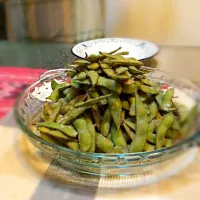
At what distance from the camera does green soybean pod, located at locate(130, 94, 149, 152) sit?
55 cm

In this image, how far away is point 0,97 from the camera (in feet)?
2.73

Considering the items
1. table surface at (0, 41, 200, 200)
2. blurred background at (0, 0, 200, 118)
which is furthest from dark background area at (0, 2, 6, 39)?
table surface at (0, 41, 200, 200)

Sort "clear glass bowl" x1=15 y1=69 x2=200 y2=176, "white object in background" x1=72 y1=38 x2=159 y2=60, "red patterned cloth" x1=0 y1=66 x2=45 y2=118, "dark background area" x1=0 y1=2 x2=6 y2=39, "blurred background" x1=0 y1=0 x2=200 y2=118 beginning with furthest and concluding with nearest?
"dark background area" x1=0 y1=2 x2=6 y2=39 → "blurred background" x1=0 y1=0 x2=200 y2=118 → "white object in background" x1=72 y1=38 x2=159 y2=60 → "red patterned cloth" x1=0 y1=66 x2=45 y2=118 → "clear glass bowl" x1=15 y1=69 x2=200 y2=176

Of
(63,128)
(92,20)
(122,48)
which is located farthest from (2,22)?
(63,128)

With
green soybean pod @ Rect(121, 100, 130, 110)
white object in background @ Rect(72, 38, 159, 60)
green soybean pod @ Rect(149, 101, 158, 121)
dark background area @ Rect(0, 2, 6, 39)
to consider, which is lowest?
dark background area @ Rect(0, 2, 6, 39)

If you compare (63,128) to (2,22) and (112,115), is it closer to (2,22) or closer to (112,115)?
(112,115)

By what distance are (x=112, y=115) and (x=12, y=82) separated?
0.42 m

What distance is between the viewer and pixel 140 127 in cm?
56

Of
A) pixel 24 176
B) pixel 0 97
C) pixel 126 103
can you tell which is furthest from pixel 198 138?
pixel 0 97

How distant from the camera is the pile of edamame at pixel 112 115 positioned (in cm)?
55

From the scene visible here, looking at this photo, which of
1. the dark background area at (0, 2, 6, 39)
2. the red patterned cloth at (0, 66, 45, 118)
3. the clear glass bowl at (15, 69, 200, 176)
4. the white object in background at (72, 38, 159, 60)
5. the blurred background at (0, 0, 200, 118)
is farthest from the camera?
the dark background area at (0, 2, 6, 39)

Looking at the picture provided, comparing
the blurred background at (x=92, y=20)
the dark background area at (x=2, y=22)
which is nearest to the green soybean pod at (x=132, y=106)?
the blurred background at (x=92, y=20)

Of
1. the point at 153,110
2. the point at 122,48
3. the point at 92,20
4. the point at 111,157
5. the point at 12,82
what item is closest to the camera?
the point at 111,157

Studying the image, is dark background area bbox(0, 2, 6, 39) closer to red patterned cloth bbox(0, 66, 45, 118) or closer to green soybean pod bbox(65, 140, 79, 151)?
red patterned cloth bbox(0, 66, 45, 118)
